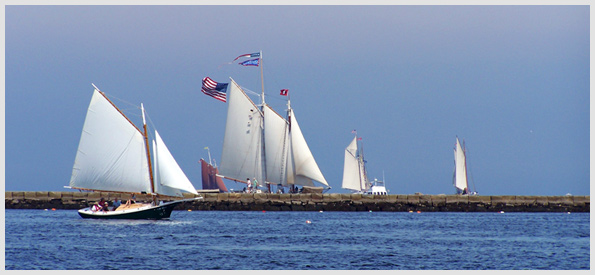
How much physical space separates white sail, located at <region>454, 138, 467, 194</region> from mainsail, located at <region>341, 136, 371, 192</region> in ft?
50.0

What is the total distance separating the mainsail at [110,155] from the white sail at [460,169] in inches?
2269

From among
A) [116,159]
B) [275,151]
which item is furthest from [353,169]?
[116,159]

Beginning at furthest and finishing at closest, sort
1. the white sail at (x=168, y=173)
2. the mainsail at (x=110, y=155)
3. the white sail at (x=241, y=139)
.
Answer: the white sail at (x=241, y=139) → the mainsail at (x=110, y=155) → the white sail at (x=168, y=173)

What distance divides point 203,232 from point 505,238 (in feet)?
56.5

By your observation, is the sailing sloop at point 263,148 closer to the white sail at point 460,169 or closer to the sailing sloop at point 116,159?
the sailing sloop at point 116,159

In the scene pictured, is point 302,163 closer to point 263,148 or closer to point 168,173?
point 263,148

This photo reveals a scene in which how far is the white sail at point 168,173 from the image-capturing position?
64.5 metres

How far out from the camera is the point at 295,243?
4941cm

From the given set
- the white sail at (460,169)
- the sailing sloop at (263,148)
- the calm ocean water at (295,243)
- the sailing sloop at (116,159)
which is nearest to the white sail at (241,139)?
the sailing sloop at (263,148)

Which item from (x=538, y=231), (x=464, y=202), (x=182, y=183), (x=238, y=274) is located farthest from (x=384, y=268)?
(x=464, y=202)

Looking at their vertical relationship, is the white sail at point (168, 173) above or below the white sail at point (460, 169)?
below

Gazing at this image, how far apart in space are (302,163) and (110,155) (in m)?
29.8

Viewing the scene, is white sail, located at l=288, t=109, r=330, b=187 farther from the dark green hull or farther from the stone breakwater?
the dark green hull

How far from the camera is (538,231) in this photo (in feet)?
192
